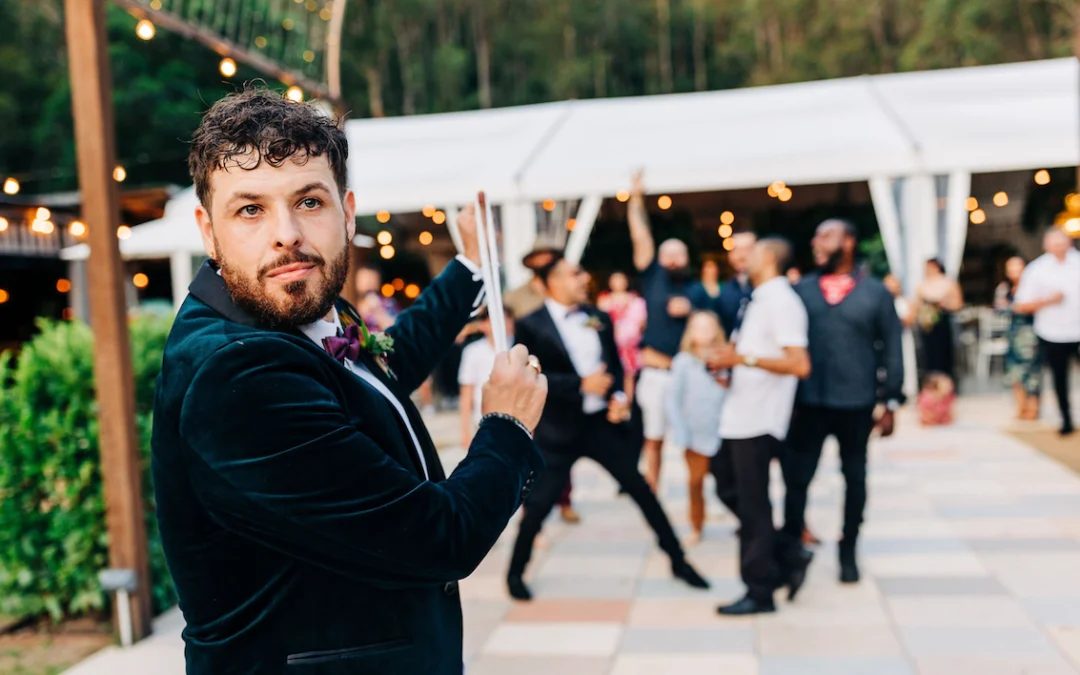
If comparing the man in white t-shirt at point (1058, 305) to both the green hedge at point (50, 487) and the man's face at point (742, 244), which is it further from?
the green hedge at point (50, 487)

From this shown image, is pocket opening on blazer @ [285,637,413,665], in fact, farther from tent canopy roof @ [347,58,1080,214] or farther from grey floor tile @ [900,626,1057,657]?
tent canopy roof @ [347,58,1080,214]

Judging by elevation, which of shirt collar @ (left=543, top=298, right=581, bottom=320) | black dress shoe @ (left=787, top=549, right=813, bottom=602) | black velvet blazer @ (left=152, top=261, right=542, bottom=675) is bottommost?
black dress shoe @ (left=787, top=549, right=813, bottom=602)

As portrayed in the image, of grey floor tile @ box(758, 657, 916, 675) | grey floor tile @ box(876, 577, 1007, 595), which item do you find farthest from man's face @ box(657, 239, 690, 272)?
grey floor tile @ box(758, 657, 916, 675)

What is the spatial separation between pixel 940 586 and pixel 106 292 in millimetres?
4296

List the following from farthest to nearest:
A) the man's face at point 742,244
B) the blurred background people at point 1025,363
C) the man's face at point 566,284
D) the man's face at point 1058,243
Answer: the blurred background people at point 1025,363
the man's face at point 1058,243
the man's face at point 742,244
the man's face at point 566,284

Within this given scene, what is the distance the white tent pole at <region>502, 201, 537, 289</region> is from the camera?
10883 mm

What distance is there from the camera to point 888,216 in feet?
34.3

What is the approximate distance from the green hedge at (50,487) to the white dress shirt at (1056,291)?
770 cm

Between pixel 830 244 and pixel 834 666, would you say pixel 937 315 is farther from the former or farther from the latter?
pixel 834 666

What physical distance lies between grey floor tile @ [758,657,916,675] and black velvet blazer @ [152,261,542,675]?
2.57 metres

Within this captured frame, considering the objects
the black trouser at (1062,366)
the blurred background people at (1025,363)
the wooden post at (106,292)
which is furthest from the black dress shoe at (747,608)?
the blurred background people at (1025,363)

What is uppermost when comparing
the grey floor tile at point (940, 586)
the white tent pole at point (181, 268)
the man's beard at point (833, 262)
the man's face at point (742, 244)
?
the white tent pole at point (181, 268)

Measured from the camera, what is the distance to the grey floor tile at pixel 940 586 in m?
4.39

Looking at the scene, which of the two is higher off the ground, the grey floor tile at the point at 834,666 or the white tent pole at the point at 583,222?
the white tent pole at the point at 583,222
